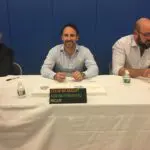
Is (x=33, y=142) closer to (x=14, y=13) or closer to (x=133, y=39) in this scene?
(x=133, y=39)

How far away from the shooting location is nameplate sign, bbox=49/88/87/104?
5.76ft

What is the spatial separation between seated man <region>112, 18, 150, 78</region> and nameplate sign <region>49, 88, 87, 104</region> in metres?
0.90

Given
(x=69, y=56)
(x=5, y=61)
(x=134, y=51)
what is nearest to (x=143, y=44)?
(x=134, y=51)

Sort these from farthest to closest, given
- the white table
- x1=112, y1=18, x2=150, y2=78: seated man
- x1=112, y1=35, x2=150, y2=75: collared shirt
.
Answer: x1=112, y1=35, x2=150, y2=75: collared shirt
x1=112, y1=18, x2=150, y2=78: seated man
the white table

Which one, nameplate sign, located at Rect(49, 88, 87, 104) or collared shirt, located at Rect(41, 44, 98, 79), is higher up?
collared shirt, located at Rect(41, 44, 98, 79)

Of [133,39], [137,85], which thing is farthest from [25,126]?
[133,39]

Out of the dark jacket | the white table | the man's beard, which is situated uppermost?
the man's beard

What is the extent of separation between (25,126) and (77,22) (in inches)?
80.7

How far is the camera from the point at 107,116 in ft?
5.79

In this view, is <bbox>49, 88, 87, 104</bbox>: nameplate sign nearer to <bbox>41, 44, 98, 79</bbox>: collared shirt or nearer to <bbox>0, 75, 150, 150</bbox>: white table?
<bbox>0, 75, 150, 150</bbox>: white table

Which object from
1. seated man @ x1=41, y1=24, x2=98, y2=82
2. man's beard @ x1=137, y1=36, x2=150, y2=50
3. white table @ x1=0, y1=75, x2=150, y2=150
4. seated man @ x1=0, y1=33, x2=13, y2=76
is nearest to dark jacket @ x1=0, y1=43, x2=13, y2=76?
seated man @ x1=0, y1=33, x2=13, y2=76

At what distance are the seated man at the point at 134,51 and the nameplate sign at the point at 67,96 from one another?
0.90 meters

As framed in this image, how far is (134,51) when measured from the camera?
2770 millimetres

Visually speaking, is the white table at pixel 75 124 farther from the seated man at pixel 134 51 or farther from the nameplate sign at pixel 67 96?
the seated man at pixel 134 51
